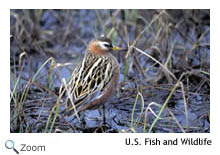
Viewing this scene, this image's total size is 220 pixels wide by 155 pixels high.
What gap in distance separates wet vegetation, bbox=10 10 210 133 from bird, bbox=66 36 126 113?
17 centimetres

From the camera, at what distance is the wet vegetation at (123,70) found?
185 inches

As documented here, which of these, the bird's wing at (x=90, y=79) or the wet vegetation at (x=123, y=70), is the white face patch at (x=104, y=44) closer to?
the bird's wing at (x=90, y=79)

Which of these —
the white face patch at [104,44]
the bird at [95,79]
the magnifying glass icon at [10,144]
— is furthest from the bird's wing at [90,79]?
the magnifying glass icon at [10,144]

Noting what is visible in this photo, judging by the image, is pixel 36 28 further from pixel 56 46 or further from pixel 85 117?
pixel 85 117

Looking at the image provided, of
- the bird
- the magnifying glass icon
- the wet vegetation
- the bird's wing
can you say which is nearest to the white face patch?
the bird

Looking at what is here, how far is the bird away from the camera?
4672 millimetres

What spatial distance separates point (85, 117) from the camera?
16.6 feet

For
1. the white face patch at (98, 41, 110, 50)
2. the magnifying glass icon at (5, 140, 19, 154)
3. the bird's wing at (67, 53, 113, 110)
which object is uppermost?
the white face patch at (98, 41, 110, 50)

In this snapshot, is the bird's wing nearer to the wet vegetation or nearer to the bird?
the bird

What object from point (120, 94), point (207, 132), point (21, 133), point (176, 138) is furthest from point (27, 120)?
point (207, 132)

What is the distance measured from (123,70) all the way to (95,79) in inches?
47.3

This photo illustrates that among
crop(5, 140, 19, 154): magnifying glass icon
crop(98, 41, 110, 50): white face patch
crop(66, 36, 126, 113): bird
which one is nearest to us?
crop(5, 140, 19, 154): magnifying glass icon

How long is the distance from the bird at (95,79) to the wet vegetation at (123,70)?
0.56ft
